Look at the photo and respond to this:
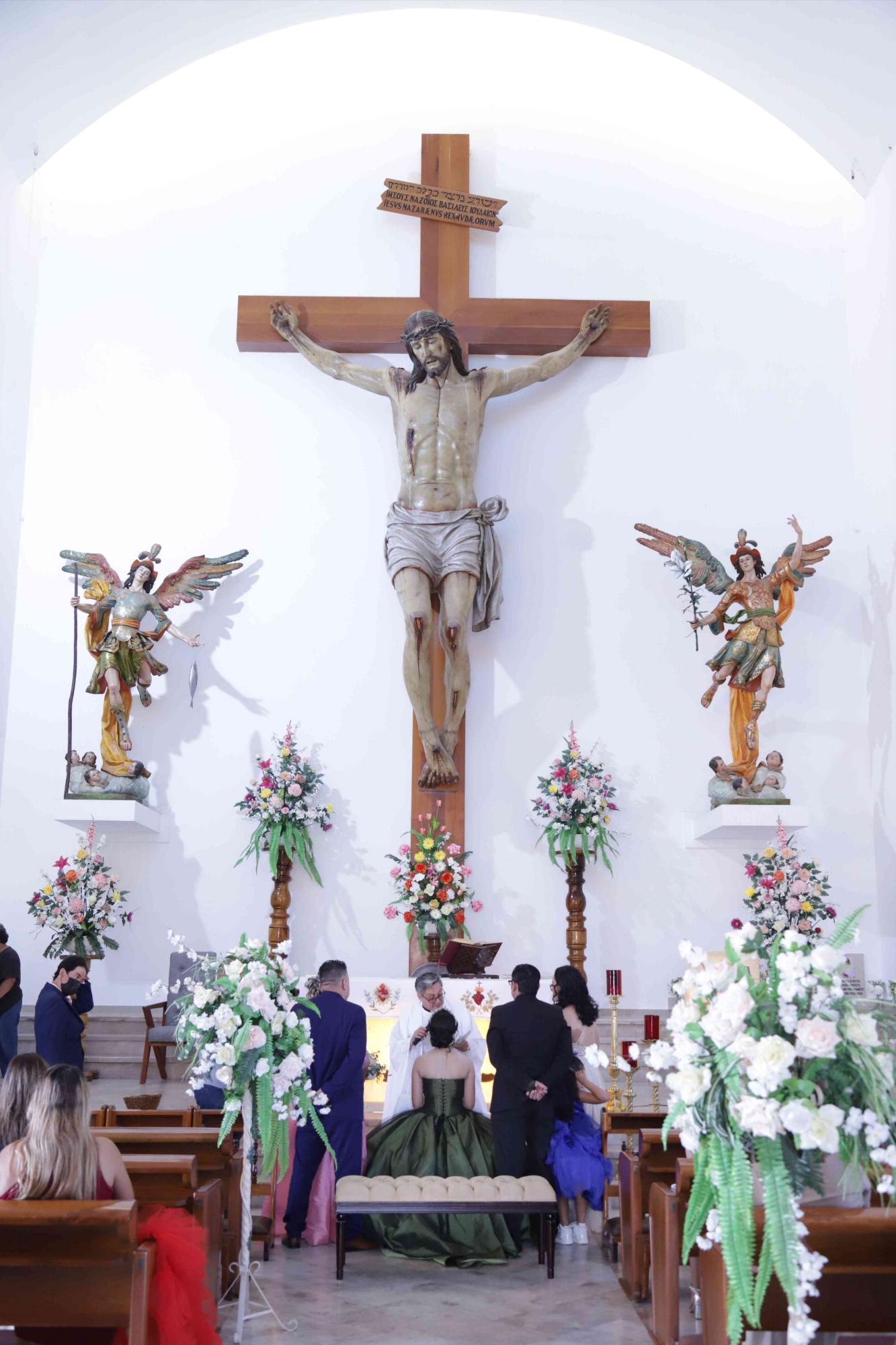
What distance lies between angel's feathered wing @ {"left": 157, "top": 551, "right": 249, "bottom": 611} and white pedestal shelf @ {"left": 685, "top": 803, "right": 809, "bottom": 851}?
3547 millimetres

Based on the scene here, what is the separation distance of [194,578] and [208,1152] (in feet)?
15.1

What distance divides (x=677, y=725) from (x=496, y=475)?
2.22 metres

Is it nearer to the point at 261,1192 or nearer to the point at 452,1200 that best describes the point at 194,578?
the point at 261,1192

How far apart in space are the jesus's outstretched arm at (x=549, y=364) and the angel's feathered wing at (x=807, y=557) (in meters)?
2.04

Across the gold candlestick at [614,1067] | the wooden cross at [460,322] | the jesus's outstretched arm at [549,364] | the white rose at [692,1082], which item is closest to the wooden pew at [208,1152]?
the gold candlestick at [614,1067]

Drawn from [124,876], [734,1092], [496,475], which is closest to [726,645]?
[496,475]

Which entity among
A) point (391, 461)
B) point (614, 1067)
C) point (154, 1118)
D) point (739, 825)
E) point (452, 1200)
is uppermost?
point (391, 461)

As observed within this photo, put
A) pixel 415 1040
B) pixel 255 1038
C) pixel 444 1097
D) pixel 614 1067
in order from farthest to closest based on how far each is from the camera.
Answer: pixel 614 1067 → pixel 415 1040 → pixel 444 1097 → pixel 255 1038

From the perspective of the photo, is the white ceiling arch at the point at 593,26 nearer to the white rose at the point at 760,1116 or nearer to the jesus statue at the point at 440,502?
the jesus statue at the point at 440,502

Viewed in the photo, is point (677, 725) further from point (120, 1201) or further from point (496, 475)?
point (120, 1201)

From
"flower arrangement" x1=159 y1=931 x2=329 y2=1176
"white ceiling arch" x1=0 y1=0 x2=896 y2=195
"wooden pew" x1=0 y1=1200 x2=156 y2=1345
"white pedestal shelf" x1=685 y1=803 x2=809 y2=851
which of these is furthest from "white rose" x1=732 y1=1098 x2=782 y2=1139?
"white ceiling arch" x1=0 y1=0 x2=896 y2=195

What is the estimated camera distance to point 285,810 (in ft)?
26.3

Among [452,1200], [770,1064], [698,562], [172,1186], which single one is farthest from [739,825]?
[770,1064]

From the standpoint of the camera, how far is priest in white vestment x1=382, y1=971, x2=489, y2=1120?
573 centimetres
